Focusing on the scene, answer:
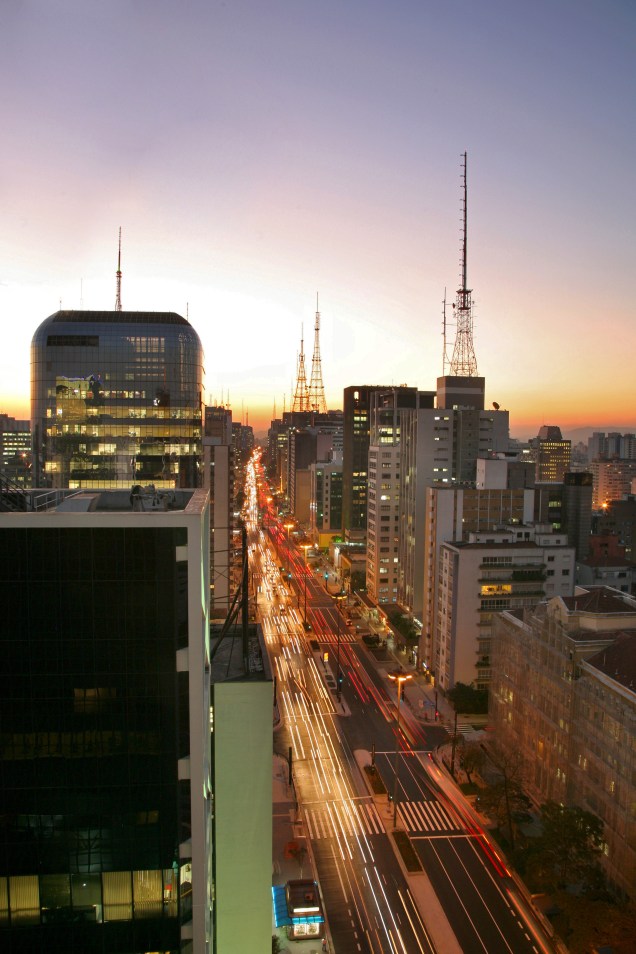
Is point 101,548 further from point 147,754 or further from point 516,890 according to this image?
point 516,890

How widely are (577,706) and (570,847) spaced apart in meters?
9.15

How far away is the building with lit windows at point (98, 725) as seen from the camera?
59.0 ft

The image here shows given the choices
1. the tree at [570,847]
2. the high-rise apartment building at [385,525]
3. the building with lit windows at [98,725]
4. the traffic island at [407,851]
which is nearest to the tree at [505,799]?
the tree at [570,847]

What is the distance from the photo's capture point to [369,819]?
48.0 m

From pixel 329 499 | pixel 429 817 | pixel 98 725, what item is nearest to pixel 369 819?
pixel 429 817

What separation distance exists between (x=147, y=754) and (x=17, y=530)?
7031mm

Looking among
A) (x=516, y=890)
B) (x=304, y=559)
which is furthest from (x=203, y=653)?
(x=304, y=559)

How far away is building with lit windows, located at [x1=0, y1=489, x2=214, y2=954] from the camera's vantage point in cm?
1798

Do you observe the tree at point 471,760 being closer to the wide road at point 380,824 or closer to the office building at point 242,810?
the wide road at point 380,824

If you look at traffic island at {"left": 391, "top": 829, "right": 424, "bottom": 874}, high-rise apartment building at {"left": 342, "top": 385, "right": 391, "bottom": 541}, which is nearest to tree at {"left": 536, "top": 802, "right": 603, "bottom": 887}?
traffic island at {"left": 391, "top": 829, "right": 424, "bottom": 874}

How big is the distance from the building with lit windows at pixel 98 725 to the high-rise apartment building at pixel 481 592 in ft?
171

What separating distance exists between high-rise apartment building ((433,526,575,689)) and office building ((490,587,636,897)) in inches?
360

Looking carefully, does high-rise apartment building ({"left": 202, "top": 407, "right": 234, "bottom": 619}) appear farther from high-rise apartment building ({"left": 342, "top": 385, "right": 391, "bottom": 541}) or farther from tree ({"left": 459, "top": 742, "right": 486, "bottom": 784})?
high-rise apartment building ({"left": 342, "top": 385, "right": 391, "bottom": 541})

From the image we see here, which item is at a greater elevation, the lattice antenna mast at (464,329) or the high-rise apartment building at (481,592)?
the lattice antenna mast at (464,329)
